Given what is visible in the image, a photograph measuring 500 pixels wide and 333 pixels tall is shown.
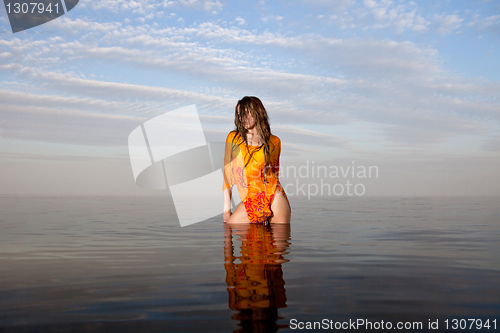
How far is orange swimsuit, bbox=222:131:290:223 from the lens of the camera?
552cm

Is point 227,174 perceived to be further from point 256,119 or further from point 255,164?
point 256,119

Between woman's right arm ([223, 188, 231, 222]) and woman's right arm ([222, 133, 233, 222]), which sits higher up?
woman's right arm ([222, 133, 233, 222])

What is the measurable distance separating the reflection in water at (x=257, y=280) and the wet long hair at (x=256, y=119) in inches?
55.3

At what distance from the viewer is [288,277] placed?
2.58 m

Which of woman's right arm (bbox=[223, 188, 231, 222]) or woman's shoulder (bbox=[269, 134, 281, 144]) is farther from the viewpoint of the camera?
woman's right arm (bbox=[223, 188, 231, 222])

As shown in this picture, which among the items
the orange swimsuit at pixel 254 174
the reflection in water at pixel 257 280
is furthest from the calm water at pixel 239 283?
the orange swimsuit at pixel 254 174

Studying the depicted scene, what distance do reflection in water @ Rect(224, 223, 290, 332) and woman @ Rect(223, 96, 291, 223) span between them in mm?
967

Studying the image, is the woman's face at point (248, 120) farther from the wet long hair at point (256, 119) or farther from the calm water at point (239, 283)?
the calm water at point (239, 283)

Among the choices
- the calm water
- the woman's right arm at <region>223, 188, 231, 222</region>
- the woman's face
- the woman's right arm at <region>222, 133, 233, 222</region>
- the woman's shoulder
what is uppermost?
the woman's face

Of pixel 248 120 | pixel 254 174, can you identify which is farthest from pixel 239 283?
pixel 248 120

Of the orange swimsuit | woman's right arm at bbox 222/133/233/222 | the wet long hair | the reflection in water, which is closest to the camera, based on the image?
the reflection in water

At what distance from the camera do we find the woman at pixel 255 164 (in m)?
5.40

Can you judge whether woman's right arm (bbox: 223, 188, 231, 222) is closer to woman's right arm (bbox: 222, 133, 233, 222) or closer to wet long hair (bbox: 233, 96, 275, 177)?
woman's right arm (bbox: 222, 133, 233, 222)

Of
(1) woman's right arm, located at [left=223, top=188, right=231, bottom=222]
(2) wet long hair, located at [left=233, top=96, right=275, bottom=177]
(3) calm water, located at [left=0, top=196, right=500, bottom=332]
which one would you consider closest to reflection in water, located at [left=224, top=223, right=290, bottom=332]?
(3) calm water, located at [left=0, top=196, right=500, bottom=332]
